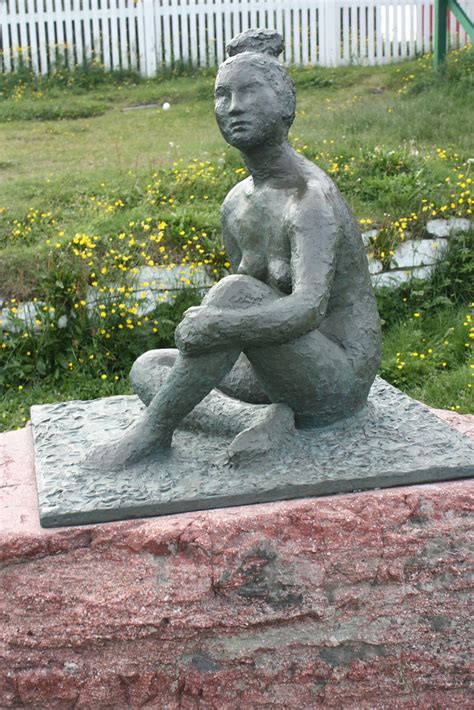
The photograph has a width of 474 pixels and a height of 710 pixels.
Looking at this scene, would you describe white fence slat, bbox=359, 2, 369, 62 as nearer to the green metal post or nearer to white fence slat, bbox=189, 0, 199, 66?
white fence slat, bbox=189, 0, 199, 66

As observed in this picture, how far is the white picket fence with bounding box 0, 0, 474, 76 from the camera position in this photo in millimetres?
11805

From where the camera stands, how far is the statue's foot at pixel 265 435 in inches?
123

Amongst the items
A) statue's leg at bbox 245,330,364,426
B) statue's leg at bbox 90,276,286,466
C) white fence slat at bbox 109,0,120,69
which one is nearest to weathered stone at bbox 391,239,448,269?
statue's leg at bbox 245,330,364,426

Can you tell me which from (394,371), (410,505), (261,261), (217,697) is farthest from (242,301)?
(394,371)

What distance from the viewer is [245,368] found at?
3500 mm

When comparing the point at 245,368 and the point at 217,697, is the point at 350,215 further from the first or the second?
the point at 217,697

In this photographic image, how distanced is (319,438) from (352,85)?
8351mm

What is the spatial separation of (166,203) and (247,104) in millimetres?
3737

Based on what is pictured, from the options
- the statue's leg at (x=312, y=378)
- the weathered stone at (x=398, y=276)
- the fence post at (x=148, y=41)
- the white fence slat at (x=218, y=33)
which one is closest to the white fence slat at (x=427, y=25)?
the white fence slat at (x=218, y=33)

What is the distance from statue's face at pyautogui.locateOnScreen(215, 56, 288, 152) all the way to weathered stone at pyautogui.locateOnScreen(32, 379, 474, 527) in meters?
0.95

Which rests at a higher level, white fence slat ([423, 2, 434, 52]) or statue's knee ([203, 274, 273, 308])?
white fence slat ([423, 2, 434, 52])

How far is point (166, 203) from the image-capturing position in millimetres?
6805

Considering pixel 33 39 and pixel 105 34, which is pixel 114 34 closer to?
pixel 105 34

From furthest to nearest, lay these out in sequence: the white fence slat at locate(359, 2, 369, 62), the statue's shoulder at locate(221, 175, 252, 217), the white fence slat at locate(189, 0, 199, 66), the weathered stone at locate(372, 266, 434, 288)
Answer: the white fence slat at locate(359, 2, 369, 62), the white fence slat at locate(189, 0, 199, 66), the weathered stone at locate(372, 266, 434, 288), the statue's shoulder at locate(221, 175, 252, 217)
